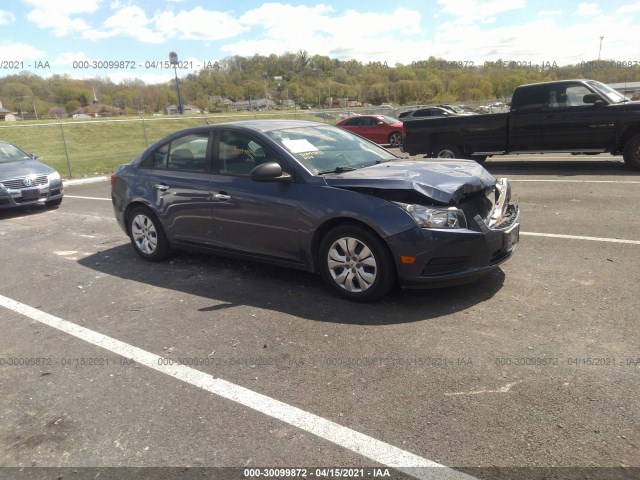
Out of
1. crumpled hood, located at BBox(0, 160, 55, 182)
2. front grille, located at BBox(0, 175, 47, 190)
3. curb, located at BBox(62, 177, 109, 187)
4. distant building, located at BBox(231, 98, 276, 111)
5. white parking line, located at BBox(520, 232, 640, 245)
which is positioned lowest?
curb, located at BBox(62, 177, 109, 187)

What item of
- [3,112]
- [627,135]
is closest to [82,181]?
[627,135]

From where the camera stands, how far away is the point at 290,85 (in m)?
86.2

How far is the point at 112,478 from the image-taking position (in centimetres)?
259

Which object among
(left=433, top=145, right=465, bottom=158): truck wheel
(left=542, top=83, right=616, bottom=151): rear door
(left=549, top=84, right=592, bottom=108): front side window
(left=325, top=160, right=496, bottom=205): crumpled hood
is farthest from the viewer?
(left=433, top=145, right=465, bottom=158): truck wheel

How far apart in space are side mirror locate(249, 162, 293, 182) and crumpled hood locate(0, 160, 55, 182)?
7.43 m

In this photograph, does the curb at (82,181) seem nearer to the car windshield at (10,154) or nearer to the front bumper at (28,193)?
the car windshield at (10,154)

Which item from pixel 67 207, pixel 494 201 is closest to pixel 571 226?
pixel 494 201

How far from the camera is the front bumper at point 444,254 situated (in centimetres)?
412

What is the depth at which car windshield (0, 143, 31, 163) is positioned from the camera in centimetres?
1078

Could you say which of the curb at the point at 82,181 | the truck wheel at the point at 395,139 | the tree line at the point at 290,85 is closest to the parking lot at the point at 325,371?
the curb at the point at 82,181

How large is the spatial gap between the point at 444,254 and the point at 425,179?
0.73m

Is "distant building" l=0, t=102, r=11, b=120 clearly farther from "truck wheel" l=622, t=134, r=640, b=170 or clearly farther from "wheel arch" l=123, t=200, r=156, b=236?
"truck wheel" l=622, t=134, r=640, b=170

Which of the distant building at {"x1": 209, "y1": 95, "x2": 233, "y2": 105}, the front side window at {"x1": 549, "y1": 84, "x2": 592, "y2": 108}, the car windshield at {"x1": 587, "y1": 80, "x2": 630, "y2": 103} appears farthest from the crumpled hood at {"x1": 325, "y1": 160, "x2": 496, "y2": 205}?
the distant building at {"x1": 209, "y1": 95, "x2": 233, "y2": 105}

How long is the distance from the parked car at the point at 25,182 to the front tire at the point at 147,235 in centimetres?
474
